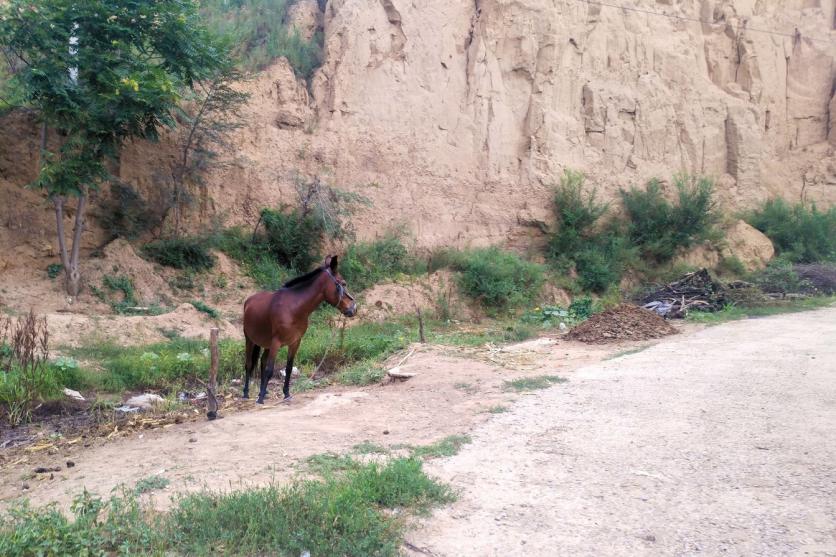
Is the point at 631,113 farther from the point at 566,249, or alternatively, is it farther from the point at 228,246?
the point at 228,246

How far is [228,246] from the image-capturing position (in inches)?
680

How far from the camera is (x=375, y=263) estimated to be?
59.7ft

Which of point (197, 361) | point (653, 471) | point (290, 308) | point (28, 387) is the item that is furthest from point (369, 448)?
point (197, 361)

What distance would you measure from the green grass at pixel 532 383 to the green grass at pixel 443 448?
2369 mm

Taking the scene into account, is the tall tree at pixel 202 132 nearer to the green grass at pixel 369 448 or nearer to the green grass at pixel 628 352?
the green grass at pixel 628 352

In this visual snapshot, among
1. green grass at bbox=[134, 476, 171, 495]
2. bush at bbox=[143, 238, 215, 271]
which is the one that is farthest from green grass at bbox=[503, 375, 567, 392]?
bush at bbox=[143, 238, 215, 271]

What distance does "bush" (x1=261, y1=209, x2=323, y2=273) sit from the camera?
17.5 metres

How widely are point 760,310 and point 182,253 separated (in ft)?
47.2

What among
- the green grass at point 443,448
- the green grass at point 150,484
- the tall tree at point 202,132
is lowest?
the green grass at point 443,448

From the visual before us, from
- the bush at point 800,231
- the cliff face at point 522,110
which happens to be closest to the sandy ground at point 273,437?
the cliff face at point 522,110

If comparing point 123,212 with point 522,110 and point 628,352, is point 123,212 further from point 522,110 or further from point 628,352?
point 522,110

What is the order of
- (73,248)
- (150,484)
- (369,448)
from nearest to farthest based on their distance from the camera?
(150,484), (369,448), (73,248)

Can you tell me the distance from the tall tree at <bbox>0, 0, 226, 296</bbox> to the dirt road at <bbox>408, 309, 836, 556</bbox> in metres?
10.3

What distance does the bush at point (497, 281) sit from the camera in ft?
59.2
